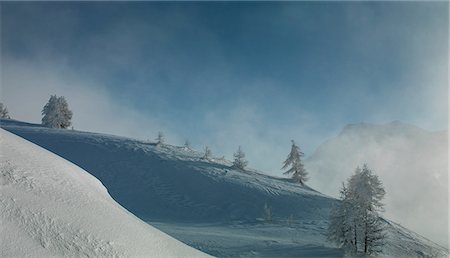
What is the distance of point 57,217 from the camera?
34.8 feet

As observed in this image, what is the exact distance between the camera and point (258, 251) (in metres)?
33.8

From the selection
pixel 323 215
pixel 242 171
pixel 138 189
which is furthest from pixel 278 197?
pixel 138 189

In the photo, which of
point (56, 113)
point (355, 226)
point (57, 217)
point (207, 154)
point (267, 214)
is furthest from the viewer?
point (56, 113)

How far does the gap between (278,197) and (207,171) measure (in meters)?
14.6

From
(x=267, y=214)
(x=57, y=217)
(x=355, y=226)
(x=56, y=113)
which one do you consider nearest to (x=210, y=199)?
(x=267, y=214)

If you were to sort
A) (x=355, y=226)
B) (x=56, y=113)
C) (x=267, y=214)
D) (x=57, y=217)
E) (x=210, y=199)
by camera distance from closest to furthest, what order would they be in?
(x=57, y=217)
(x=355, y=226)
(x=267, y=214)
(x=210, y=199)
(x=56, y=113)

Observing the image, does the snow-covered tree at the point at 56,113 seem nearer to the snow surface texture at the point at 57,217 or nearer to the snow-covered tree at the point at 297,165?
the snow-covered tree at the point at 297,165

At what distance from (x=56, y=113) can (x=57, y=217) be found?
87585 millimetres

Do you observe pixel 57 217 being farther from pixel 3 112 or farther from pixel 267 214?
pixel 3 112

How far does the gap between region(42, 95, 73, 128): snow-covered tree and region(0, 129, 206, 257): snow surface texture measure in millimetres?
83419

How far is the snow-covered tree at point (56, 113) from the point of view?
294 ft

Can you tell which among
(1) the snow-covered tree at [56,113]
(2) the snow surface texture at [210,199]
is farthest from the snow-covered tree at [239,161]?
(1) the snow-covered tree at [56,113]

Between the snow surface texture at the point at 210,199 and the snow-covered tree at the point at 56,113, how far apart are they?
7770 mm

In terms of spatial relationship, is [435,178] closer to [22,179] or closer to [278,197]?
[278,197]
